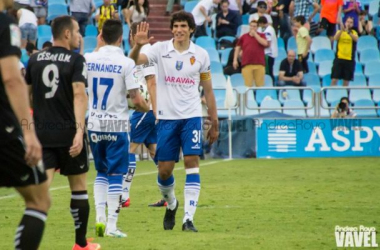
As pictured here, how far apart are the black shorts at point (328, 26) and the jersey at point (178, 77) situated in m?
16.9

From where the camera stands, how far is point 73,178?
8188 millimetres

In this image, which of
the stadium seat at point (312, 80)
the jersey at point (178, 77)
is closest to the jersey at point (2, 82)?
the jersey at point (178, 77)

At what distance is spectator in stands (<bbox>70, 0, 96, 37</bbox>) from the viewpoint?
80.8 ft

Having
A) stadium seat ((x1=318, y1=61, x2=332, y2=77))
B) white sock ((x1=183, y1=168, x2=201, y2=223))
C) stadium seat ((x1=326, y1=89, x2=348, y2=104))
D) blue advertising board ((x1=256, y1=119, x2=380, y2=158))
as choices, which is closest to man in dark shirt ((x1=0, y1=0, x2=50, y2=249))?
white sock ((x1=183, y1=168, x2=201, y2=223))

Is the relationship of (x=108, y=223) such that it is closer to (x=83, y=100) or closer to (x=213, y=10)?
(x=83, y=100)

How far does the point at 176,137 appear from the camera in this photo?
10125 mm

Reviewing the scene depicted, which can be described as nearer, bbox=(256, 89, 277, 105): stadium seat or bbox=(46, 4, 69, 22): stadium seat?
bbox=(256, 89, 277, 105): stadium seat

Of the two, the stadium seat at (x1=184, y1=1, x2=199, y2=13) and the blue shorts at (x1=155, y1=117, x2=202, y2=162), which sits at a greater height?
the stadium seat at (x1=184, y1=1, x2=199, y2=13)

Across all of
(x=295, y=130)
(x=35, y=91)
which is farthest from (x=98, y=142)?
(x=295, y=130)

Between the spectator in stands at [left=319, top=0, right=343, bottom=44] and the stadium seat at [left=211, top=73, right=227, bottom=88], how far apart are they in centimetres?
399

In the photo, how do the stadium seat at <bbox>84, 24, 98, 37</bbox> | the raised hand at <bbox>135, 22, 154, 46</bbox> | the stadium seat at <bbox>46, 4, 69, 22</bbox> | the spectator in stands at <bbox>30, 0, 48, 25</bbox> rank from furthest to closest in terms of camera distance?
the stadium seat at <bbox>46, 4, 69, 22</bbox> → the stadium seat at <bbox>84, 24, 98, 37</bbox> → the spectator in stands at <bbox>30, 0, 48, 25</bbox> → the raised hand at <bbox>135, 22, 154, 46</bbox>

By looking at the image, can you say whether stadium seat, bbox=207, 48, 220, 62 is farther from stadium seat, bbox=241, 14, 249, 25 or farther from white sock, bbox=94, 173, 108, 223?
white sock, bbox=94, 173, 108, 223

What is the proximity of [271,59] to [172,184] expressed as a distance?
14.3 m

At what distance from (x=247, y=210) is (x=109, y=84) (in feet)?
10.8
